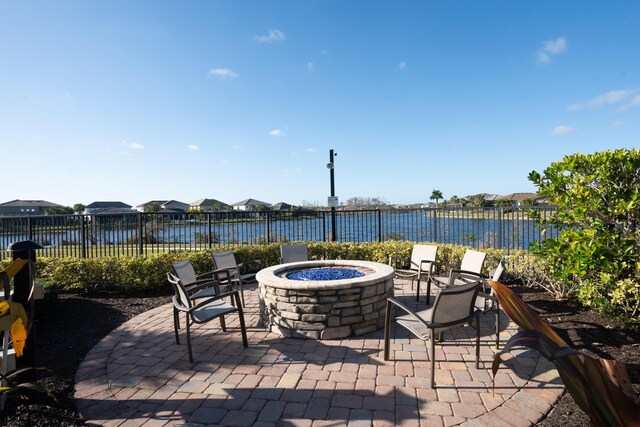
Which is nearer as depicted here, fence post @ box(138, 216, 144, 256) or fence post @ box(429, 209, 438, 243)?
fence post @ box(138, 216, 144, 256)

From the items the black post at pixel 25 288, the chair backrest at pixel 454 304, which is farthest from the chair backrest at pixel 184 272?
the chair backrest at pixel 454 304

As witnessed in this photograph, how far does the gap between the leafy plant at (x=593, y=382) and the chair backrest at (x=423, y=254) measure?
4464mm

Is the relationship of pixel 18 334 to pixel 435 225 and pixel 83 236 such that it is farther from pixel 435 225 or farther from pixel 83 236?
pixel 435 225

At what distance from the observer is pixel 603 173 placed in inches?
152

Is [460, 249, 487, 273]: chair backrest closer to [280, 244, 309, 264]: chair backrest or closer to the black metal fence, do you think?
the black metal fence

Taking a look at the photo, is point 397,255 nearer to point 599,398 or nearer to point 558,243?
point 558,243

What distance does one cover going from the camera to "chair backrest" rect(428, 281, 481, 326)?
2.95m

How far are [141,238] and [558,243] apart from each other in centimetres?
781

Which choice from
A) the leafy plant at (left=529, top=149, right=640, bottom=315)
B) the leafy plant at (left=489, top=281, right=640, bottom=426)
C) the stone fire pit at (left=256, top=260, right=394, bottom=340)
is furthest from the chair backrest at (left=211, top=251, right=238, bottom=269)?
the leafy plant at (left=489, top=281, right=640, bottom=426)

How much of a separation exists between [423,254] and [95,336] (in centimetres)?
500

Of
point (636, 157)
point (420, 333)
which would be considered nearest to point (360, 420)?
point (420, 333)

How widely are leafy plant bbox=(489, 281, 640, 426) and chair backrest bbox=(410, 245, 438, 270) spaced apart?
4464 mm

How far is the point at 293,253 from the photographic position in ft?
20.8

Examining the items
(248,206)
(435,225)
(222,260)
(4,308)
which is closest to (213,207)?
(248,206)
